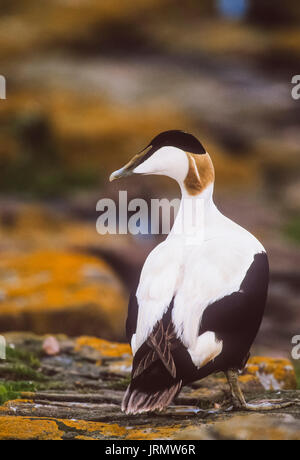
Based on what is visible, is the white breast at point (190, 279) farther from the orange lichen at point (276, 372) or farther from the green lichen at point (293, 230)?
the green lichen at point (293, 230)

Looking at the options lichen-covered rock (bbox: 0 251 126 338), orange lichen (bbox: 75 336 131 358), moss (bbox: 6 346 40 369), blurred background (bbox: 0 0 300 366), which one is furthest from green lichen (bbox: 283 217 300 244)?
moss (bbox: 6 346 40 369)

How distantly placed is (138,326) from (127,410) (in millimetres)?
498

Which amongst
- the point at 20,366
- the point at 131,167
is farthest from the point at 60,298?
the point at 131,167

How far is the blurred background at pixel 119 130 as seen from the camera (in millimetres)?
8805

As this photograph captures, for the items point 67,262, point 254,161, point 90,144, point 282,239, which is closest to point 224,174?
point 254,161

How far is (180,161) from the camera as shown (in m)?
4.46

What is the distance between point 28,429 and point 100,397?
Answer: 102 cm

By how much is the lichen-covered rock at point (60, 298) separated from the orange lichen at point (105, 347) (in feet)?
3.57

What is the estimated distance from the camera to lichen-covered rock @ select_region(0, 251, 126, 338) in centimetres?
762

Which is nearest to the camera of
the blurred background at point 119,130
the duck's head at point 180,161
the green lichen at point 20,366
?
the duck's head at point 180,161

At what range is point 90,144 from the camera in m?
20.0

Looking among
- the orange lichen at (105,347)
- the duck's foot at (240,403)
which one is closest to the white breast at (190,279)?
the duck's foot at (240,403)

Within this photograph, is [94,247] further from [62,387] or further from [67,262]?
[62,387]

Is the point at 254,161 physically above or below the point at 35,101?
below
